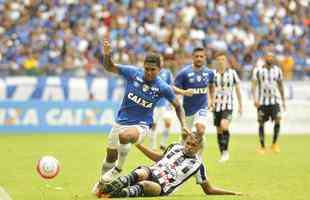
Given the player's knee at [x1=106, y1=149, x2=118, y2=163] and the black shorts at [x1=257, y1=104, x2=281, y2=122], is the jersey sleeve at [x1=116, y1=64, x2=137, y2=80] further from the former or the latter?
the black shorts at [x1=257, y1=104, x2=281, y2=122]

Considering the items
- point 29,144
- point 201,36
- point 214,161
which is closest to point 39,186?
point 214,161

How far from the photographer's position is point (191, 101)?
18.8 meters

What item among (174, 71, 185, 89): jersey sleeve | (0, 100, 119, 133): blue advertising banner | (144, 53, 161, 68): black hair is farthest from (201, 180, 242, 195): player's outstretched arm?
(0, 100, 119, 133): blue advertising banner

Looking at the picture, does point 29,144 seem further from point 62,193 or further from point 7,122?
point 62,193

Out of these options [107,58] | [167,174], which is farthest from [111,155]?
[107,58]

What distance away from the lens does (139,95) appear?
13586mm

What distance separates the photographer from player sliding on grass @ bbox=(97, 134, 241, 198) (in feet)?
41.2

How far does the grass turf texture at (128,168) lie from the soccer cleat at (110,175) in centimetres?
34

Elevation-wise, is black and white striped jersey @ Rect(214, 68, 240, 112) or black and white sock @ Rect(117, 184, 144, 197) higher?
black and white striped jersey @ Rect(214, 68, 240, 112)

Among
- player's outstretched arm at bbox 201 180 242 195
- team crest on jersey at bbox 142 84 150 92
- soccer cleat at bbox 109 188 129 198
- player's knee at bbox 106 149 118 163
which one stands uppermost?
team crest on jersey at bbox 142 84 150 92

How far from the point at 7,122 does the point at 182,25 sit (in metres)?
9.58

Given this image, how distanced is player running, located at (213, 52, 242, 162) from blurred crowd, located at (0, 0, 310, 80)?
11.4m

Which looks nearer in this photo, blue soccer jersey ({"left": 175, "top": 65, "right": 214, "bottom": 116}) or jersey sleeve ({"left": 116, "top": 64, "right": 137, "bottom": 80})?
jersey sleeve ({"left": 116, "top": 64, "right": 137, "bottom": 80})

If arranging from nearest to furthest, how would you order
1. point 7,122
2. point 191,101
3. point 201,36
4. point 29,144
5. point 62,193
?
point 62,193 → point 191,101 → point 29,144 → point 7,122 → point 201,36
